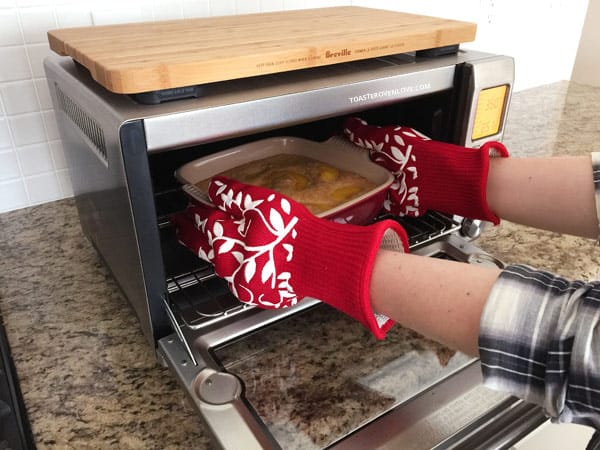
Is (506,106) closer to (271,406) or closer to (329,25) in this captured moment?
(329,25)

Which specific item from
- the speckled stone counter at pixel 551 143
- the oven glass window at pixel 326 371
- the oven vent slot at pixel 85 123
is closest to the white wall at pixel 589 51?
the speckled stone counter at pixel 551 143

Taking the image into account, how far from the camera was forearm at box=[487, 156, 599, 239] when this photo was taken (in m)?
0.54

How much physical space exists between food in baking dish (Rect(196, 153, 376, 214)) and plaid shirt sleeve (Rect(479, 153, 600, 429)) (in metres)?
0.25

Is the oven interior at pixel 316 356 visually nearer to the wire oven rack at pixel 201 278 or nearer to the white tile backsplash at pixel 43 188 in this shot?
the wire oven rack at pixel 201 278

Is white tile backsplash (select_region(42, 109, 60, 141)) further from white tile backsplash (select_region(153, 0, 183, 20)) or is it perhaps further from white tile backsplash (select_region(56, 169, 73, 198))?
white tile backsplash (select_region(153, 0, 183, 20))

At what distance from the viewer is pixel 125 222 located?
0.47 m

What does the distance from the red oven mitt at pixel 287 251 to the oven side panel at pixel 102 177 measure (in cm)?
8

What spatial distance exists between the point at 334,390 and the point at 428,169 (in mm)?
282

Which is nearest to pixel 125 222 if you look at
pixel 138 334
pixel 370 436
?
pixel 138 334

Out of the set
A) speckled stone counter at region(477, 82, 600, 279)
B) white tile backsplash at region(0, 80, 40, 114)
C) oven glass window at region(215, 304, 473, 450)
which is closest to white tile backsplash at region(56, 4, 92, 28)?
white tile backsplash at region(0, 80, 40, 114)

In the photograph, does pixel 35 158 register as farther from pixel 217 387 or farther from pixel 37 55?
pixel 217 387

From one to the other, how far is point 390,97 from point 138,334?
0.38m

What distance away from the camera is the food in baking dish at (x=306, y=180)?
59 cm

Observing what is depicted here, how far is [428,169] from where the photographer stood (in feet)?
2.03
